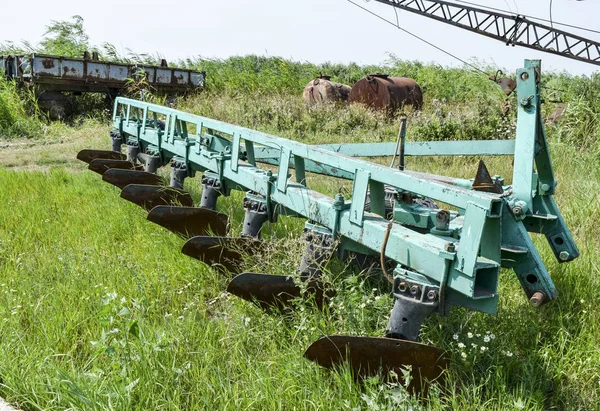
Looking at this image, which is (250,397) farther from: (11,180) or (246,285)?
(11,180)

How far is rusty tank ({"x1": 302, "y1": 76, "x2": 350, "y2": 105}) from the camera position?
15.7 metres

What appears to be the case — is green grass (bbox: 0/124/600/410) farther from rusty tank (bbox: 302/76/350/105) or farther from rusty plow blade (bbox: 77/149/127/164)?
rusty tank (bbox: 302/76/350/105)

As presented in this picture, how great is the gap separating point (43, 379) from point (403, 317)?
5.86 feet

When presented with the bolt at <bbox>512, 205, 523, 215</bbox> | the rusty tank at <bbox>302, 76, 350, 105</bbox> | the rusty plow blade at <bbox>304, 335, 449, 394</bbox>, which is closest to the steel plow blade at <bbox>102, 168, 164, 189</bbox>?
the rusty plow blade at <bbox>304, 335, 449, 394</bbox>

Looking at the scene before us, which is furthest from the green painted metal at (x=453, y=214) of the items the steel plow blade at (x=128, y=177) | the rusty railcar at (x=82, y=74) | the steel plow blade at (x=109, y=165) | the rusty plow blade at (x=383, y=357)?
the rusty railcar at (x=82, y=74)

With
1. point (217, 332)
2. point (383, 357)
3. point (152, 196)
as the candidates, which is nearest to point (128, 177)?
point (152, 196)

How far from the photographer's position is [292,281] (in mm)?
3561

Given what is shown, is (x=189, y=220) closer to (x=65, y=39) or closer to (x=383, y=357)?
(x=383, y=357)

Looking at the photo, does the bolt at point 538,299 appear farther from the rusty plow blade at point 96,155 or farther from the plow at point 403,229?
the rusty plow blade at point 96,155

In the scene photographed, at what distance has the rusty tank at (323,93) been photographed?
1568cm

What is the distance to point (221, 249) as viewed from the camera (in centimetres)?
405

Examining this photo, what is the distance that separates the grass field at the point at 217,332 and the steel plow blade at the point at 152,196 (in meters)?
0.22

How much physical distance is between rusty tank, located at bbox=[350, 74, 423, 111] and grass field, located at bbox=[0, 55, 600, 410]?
30.9 ft

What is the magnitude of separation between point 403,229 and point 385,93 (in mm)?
12146
